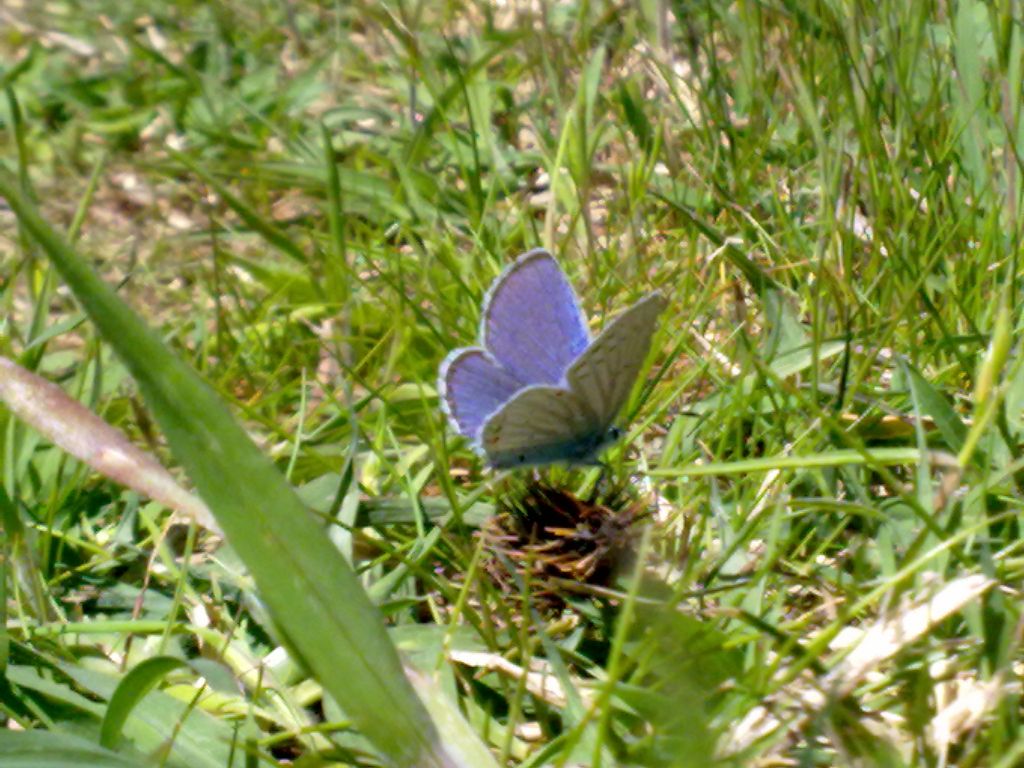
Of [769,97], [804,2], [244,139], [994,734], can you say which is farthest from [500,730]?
[244,139]

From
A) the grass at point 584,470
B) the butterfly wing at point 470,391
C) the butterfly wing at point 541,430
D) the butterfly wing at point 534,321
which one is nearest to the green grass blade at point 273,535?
the grass at point 584,470

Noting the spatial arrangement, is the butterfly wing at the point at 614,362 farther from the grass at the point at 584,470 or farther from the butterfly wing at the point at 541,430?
the grass at the point at 584,470

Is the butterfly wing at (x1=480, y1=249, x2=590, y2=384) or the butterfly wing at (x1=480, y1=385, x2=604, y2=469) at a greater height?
the butterfly wing at (x1=480, y1=249, x2=590, y2=384)

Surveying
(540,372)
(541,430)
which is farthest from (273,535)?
(540,372)

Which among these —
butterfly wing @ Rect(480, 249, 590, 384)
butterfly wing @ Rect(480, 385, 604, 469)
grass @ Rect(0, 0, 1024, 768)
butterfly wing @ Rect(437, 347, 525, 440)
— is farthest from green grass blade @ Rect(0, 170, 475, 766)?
butterfly wing @ Rect(480, 249, 590, 384)

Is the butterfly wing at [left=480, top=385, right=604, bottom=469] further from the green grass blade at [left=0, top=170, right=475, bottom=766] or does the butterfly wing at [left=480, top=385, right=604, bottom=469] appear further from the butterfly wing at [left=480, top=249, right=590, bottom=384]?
the green grass blade at [left=0, top=170, right=475, bottom=766]

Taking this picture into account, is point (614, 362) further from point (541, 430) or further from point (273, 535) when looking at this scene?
point (273, 535)
